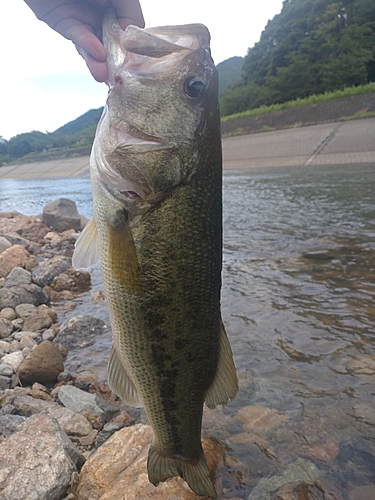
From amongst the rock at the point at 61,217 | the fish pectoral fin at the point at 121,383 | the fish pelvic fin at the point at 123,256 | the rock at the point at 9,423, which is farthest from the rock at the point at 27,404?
the rock at the point at 61,217

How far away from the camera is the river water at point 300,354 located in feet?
11.9

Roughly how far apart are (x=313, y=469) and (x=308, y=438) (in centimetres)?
39

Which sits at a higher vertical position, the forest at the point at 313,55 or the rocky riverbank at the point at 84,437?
the forest at the point at 313,55

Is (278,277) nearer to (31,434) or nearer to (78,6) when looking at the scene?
(31,434)

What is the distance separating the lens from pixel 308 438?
12.6ft

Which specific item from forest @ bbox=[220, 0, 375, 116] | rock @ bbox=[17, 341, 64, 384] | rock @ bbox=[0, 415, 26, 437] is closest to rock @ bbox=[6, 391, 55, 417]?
rock @ bbox=[0, 415, 26, 437]

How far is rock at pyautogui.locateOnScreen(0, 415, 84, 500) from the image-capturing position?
3014 mm

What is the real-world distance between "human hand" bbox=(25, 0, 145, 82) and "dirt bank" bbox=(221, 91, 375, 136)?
38.0 metres

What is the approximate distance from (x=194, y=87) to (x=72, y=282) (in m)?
7.06

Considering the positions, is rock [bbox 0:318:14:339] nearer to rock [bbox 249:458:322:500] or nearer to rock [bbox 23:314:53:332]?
rock [bbox 23:314:53:332]

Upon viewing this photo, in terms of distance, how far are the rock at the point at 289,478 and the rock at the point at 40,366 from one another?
9.99ft

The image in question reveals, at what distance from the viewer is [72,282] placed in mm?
8805

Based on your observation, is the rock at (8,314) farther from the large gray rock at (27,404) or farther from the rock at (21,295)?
the large gray rock at (27,404)

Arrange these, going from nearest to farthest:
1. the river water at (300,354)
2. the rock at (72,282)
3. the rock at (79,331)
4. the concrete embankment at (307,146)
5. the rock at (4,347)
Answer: the river water at (300,354) < the rock at (4,347) < the rock at (79,331) < the rock at (72,282) < the concrete embankment at (307,146)
